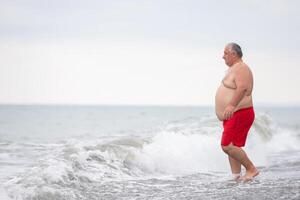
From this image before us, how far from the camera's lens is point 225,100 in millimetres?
7961

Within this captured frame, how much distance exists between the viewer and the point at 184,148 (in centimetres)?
1338

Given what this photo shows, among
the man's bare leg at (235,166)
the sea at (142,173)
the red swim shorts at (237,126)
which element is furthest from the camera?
the man's bare leg at (235,166)

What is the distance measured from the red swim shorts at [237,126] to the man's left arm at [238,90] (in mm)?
110

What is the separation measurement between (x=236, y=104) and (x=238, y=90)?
191 mm

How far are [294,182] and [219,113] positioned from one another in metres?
1.38

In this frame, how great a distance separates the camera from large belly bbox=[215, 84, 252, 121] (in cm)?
784

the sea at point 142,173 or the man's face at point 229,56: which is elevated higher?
the man's face at point 229,56

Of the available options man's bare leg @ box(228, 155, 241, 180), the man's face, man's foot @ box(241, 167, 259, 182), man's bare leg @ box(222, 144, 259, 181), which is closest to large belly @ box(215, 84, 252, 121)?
the man's face

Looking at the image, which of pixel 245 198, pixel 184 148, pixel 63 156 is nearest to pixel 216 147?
pixel 184 148

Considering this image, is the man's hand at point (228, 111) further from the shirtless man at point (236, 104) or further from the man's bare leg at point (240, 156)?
the man's bare leg at point (240, 156)

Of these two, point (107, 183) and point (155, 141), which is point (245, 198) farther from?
point (155, 141)

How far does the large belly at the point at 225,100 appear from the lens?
784 centimetres

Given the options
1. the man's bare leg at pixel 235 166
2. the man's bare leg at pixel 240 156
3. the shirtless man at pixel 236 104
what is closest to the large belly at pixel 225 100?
the shirtless man at pixel 236 104

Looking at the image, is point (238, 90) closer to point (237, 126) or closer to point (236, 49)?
point (237, 126)
